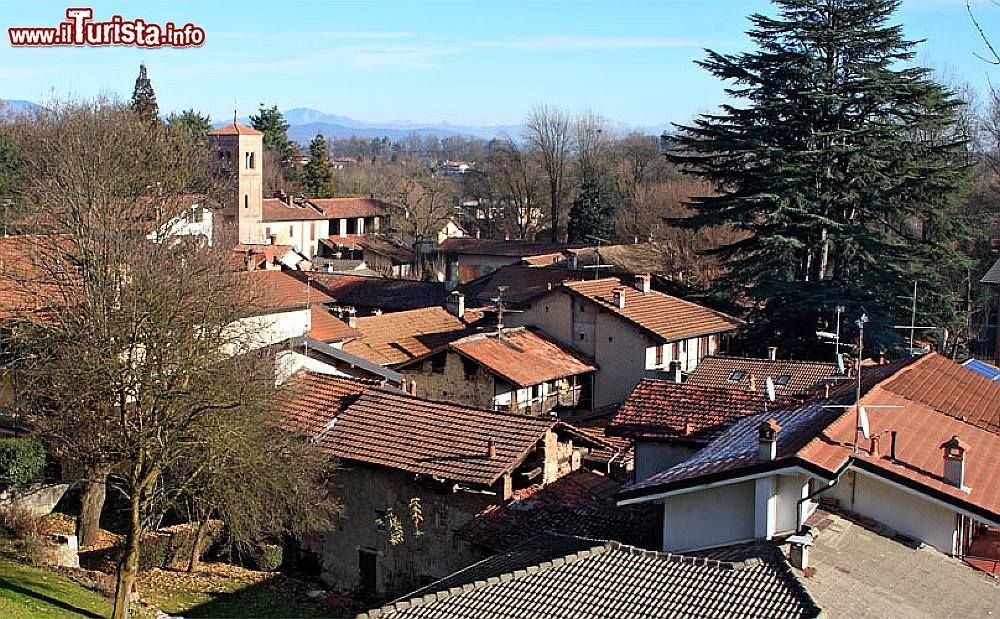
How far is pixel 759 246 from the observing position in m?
33.0

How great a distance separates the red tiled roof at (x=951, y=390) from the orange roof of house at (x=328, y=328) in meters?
16.3

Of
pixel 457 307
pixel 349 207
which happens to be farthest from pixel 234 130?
pixel 457 307


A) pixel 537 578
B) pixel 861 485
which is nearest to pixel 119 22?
pixel 537 578

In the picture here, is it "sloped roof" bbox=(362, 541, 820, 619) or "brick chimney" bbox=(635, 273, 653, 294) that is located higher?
"brick chimney" bbox=(635, 273, 653, 294)

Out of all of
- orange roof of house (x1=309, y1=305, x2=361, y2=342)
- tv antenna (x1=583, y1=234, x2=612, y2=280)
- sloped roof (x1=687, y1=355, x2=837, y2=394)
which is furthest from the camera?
tv antenna (x1=583, y1=234, x2=612, y2=280)

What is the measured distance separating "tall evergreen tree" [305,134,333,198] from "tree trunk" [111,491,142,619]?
70.1 m

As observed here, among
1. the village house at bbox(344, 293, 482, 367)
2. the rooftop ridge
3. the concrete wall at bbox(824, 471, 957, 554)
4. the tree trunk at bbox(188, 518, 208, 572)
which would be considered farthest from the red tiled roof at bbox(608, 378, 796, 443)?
the village house at bbox(344, 293, 482, 367)

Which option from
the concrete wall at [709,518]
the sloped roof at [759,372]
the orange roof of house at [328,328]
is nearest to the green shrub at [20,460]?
the orange roof of house at [328,328]

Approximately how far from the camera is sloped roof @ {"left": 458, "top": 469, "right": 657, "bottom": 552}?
16.4 metres

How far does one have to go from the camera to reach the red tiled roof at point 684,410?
58.6 ft

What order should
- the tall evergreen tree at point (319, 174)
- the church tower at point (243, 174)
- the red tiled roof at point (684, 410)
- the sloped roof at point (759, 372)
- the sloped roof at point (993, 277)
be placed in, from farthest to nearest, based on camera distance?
the tall evergreen tree at point (319, 174) → the church tower at point (243, 174) → the sloped roof at point (993, 277) → the sloped roof at point (759, 372) → the red tiled roof at point (684, 410)

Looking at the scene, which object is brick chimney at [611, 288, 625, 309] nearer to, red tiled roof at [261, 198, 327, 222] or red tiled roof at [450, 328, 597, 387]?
red tiled roof at [450, 328, 597, 387]

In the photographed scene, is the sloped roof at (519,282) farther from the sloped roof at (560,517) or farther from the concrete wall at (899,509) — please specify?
the concrete wall at (899,509)

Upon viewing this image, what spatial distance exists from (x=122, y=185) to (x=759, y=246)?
1938 cm
